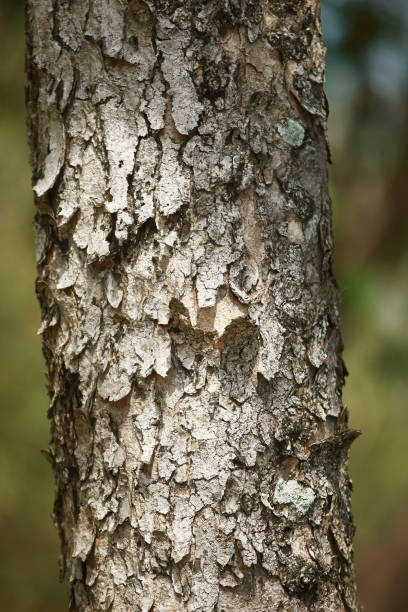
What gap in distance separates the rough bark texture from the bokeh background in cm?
86

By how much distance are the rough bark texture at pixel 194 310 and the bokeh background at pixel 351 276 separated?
2.83ft

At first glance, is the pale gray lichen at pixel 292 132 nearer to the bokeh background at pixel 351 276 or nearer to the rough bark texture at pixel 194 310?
the rough bark texture at pixel 194 310

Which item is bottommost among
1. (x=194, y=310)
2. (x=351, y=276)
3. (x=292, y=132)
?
(x=194, y=310)

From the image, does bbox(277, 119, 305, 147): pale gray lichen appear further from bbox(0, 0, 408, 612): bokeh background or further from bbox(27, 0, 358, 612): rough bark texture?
bbox(0, 0, 408, 612): bokeh background

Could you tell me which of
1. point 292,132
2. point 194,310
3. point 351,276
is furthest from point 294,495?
point 351,276

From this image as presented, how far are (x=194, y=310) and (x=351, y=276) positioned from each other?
71.1 inches

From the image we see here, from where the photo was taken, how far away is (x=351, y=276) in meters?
2.48

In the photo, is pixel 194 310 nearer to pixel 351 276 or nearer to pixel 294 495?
pixel 294 495

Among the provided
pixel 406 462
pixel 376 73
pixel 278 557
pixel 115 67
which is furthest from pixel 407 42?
pixel 406 462

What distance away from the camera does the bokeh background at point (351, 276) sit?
2498mm

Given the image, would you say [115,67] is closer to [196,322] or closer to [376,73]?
[196,322]

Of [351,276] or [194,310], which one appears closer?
[194,310]

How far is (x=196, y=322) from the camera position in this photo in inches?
31.8

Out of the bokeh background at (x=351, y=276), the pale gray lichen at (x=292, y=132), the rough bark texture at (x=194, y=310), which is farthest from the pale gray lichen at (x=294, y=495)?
the bokeh background at (x=351, y=276)
